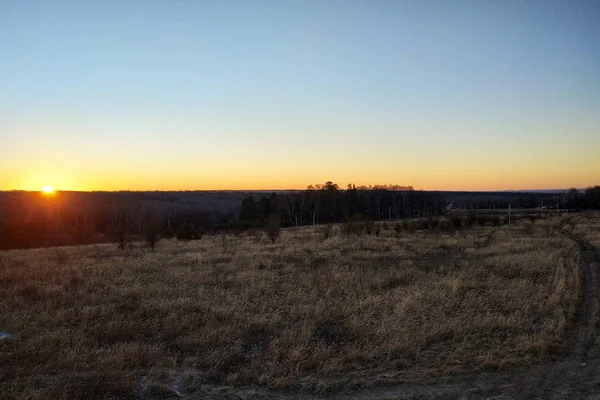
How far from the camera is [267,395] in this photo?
23.6 feet

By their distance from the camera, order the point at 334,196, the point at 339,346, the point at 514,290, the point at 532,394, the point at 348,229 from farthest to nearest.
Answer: the point at 334,196 → the point at 348,229 → the point at 514,290 → the point at 339,346 → the point at 532,394

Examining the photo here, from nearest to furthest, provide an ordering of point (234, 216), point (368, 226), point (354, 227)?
point (354, 227) → point (368, 226) → point (234, 216)

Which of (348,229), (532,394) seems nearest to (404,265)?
(532,394)

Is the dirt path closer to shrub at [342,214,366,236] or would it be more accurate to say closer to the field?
the field

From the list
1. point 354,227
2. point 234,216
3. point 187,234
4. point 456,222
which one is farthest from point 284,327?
point 234,216

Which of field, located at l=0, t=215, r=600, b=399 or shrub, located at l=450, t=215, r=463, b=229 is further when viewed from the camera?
shrub, located at l=450, t=215, r=463, b=229

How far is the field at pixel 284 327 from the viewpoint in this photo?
305 inches

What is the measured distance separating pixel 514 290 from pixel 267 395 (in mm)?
10565

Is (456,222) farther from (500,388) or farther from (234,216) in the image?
(234,216)

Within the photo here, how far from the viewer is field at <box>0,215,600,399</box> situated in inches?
305

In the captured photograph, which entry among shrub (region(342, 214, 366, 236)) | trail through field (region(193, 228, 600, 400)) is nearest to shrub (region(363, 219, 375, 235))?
shrub (region(342, 214, 366, 236))

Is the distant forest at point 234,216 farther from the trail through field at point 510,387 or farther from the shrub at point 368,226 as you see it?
the trail through field at point 510,387

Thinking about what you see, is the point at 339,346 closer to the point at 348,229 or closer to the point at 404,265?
the point at 404,265

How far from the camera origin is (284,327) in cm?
1106
